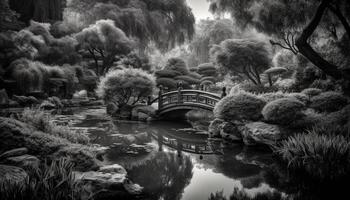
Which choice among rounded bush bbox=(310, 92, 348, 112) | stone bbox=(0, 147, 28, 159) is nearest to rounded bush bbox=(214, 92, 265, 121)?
rounded bush bbox=(310, 92, 348, 112)

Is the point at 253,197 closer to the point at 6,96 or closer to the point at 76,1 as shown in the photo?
the point at 6,96

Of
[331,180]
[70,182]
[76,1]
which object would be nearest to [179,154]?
[331,180]

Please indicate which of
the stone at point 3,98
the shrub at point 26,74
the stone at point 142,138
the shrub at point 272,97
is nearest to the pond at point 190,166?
the stone at point 142,138

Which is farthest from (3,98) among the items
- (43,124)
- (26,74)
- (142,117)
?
(43,124)

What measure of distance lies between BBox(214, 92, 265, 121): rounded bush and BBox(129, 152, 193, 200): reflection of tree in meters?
2.86

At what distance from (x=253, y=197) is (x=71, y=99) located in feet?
56.2

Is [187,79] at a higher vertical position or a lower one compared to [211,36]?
lower

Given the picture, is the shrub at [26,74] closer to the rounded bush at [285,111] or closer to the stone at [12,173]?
the stone at [12,173]

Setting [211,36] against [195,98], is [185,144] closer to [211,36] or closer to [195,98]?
[195,98]

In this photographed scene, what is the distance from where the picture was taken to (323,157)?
5.40 metres

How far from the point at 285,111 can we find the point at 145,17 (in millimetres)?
20576

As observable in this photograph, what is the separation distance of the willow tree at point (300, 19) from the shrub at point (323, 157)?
377cm

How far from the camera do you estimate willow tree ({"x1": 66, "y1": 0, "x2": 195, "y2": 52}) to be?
24125 mm

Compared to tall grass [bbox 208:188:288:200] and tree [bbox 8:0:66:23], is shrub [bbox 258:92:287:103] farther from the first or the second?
tree [bbox 8:0:66:23]
